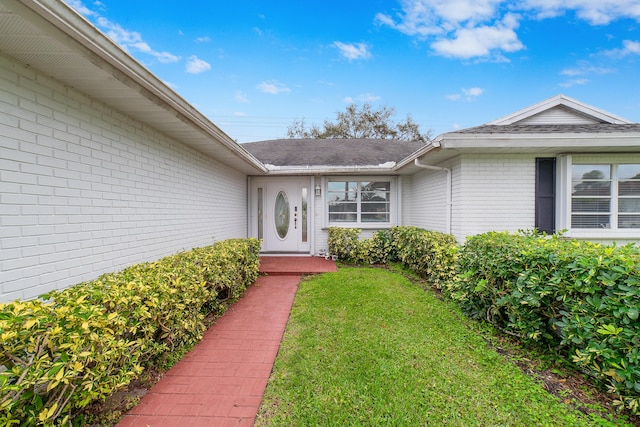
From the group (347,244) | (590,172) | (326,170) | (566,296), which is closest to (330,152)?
(326,170)

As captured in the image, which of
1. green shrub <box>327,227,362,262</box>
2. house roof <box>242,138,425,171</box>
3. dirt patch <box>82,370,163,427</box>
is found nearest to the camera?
dirt patch <box>82,370,163,427</box>

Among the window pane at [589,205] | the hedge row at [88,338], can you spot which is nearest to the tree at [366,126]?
the window pane at [589,205]

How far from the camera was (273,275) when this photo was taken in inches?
257

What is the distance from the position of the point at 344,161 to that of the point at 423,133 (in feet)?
56.4

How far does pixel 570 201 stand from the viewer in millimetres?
5195

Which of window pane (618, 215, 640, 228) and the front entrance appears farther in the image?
the front entrance

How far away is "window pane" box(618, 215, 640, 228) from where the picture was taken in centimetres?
534

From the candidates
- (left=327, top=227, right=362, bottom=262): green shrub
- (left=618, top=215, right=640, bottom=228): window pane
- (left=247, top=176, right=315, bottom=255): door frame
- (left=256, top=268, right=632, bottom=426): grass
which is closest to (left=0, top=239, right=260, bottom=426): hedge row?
(left=256, top=268, right=632, bottom=426): grass

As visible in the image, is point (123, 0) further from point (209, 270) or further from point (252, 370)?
point (252, 370)

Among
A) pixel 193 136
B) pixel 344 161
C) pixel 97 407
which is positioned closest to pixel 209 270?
pixel 97 407

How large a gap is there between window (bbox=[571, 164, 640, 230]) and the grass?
3.68 m

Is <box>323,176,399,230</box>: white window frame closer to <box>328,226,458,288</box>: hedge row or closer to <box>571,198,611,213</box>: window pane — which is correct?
<box>328,226,458,288</box>: hedge row

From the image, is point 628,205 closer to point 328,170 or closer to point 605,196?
point 605,196

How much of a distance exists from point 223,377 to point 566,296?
3434 millimetres
